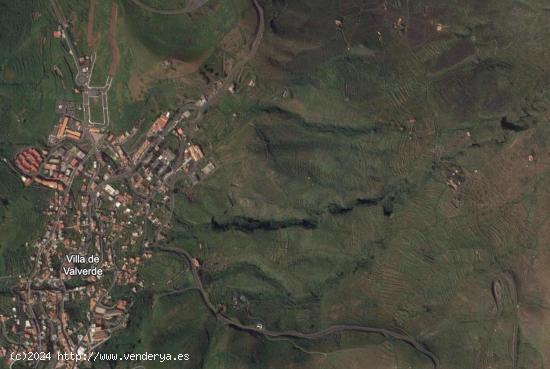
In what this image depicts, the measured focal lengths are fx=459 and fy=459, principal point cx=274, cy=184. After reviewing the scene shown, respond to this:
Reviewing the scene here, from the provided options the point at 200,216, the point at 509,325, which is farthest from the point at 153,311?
the point at 509,325

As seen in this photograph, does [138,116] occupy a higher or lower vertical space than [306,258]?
higher

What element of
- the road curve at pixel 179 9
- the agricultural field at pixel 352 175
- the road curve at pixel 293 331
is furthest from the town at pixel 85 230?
the road curve at pixel 179 9

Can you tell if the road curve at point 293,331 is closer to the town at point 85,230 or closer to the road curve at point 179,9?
the town at point 85,230

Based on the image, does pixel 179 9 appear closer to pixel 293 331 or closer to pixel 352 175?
pixel 352 175

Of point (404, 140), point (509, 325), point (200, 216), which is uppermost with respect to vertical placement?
point (404, 140)

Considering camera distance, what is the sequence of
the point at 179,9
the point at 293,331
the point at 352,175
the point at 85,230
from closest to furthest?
the point at 352,175, the point at 179,9, the point at 293,331, the point at 85,230

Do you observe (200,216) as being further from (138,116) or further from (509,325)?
(509,325)

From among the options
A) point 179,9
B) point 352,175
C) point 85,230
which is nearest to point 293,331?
point 352,175
